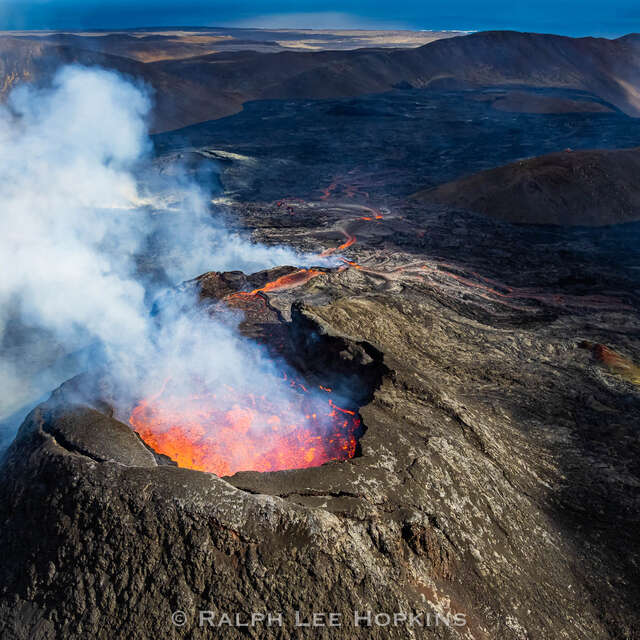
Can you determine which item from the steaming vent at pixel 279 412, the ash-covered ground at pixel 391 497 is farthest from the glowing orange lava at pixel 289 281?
the steaming vent at pixel 279 412

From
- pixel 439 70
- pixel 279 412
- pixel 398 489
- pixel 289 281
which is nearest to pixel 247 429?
pixel 279 412

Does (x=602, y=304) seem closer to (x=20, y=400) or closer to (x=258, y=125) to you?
(x=20, y=400)

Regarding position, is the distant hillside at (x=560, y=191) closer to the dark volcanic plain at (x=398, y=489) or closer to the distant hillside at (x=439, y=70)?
the dark volcanic plain at (x=398, y=489)

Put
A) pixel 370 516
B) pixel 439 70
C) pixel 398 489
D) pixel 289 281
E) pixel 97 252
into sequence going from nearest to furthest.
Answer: pixel 370 516
pixel 398 489
pixel 289 281
pixel 97 252
pixel 439 70

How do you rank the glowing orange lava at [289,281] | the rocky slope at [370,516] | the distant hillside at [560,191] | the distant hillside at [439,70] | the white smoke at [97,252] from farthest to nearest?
the distant hillside at [439,70], the distant hillside at [560,191], the glowing orange lava at [289,281], the white smoke at [97,252], the rocky slope at [370,516]

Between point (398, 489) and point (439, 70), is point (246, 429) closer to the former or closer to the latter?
point (398, 489)

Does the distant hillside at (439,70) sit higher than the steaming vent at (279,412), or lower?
higher

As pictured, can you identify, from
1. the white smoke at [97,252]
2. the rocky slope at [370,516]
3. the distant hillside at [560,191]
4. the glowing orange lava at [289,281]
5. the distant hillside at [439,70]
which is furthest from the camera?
the distant hillside at [439,70]
